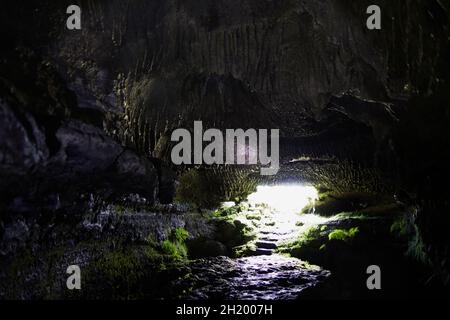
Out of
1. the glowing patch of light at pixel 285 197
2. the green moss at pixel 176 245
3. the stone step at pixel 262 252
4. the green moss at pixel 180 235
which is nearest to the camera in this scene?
the green moss at pixel 176 245

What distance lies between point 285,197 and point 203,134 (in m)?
7.52

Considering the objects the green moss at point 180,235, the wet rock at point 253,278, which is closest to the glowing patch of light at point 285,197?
the green moss at point 180,235

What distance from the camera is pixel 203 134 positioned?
8.78 metres

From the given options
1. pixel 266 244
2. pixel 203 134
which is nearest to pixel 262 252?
pixel 266 244

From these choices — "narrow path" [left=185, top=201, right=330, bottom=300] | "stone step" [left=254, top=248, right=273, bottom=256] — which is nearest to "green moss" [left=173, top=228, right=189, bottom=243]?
"narrow path" [left=185, top=201, right=330, bottom=300]

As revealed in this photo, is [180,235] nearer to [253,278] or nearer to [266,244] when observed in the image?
[266,244]

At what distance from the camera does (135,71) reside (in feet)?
19.8

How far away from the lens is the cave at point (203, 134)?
4.66 m

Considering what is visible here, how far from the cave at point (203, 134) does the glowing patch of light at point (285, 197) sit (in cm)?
393

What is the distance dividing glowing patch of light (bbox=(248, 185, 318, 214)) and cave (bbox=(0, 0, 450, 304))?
12.9ft

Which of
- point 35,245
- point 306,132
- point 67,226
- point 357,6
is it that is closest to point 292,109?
point 306,132

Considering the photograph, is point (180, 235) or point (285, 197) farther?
point (285, 197)

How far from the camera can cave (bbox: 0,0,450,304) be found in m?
4.66

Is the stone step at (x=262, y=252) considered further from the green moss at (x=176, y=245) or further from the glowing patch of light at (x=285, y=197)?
the glowing patch of light at (x=285, y=197)
